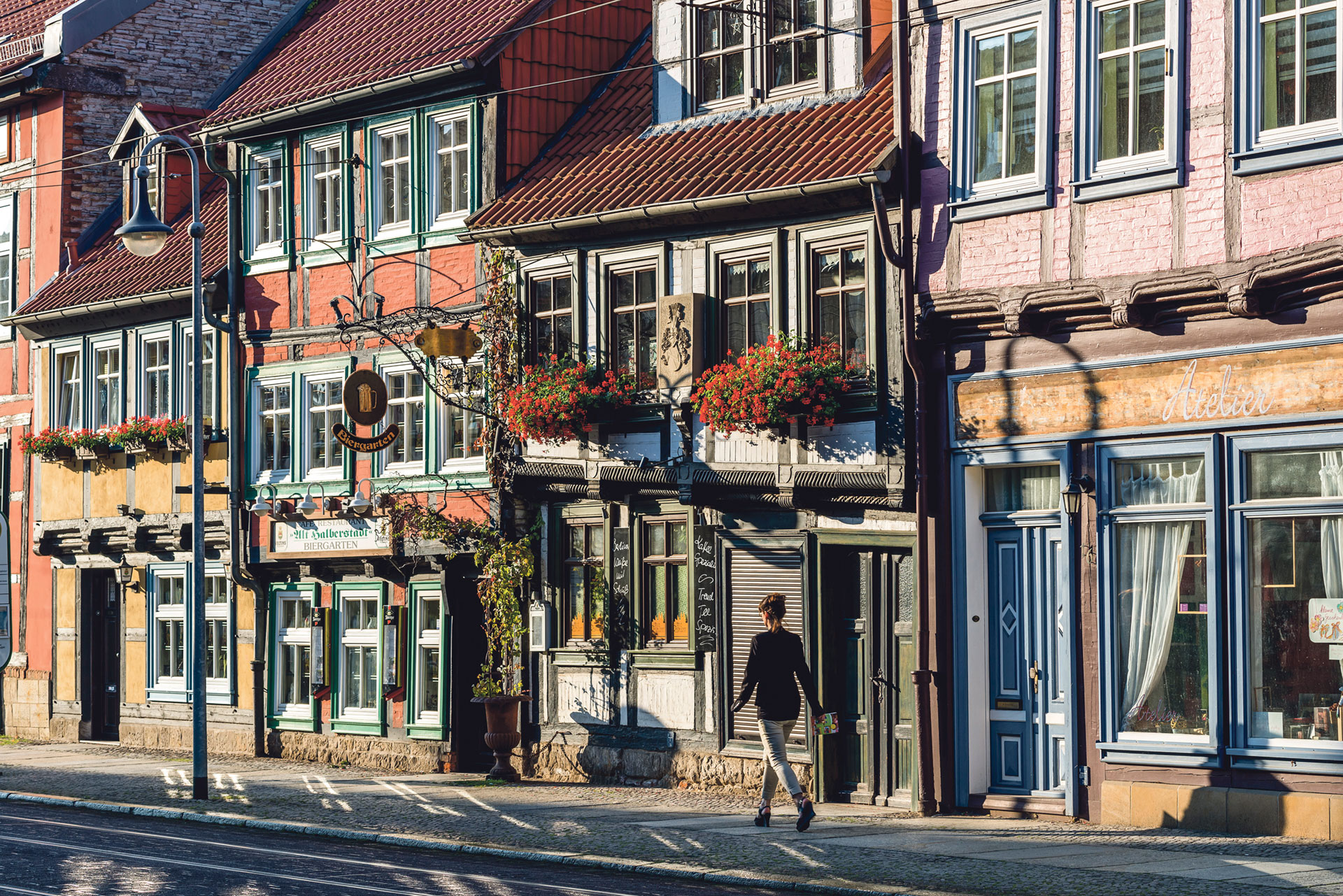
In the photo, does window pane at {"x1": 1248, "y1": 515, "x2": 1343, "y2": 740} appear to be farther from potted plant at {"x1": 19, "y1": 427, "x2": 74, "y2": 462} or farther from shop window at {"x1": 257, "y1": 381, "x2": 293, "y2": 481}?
potted plant at {"x1": 19, "y1": 427, "x2": 74, "y2": 462}

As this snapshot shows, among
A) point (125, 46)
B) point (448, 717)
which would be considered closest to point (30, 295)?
point (125, 46)

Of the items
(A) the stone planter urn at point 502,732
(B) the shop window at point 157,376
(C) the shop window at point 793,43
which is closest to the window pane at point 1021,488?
(C) the shop window at point 793,43

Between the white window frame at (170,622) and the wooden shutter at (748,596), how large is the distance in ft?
32.3

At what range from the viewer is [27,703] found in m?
30.4

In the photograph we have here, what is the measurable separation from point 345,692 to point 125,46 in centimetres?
1183

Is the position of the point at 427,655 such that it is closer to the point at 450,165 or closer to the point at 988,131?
the point at 450,165

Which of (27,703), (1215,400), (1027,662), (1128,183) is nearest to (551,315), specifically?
(1027,662)

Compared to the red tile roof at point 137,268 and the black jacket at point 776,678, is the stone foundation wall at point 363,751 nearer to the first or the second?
the red tile roof at point 137,268

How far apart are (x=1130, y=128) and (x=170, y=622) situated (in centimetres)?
1649

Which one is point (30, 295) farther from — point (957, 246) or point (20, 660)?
point (957, 246)

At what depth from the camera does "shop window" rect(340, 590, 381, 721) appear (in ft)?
81.2

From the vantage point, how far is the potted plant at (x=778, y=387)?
60.8 feet

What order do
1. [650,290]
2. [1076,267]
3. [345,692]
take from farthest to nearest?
[345,692], [650,290], [1076,267]

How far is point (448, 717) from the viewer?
76.9 ft
